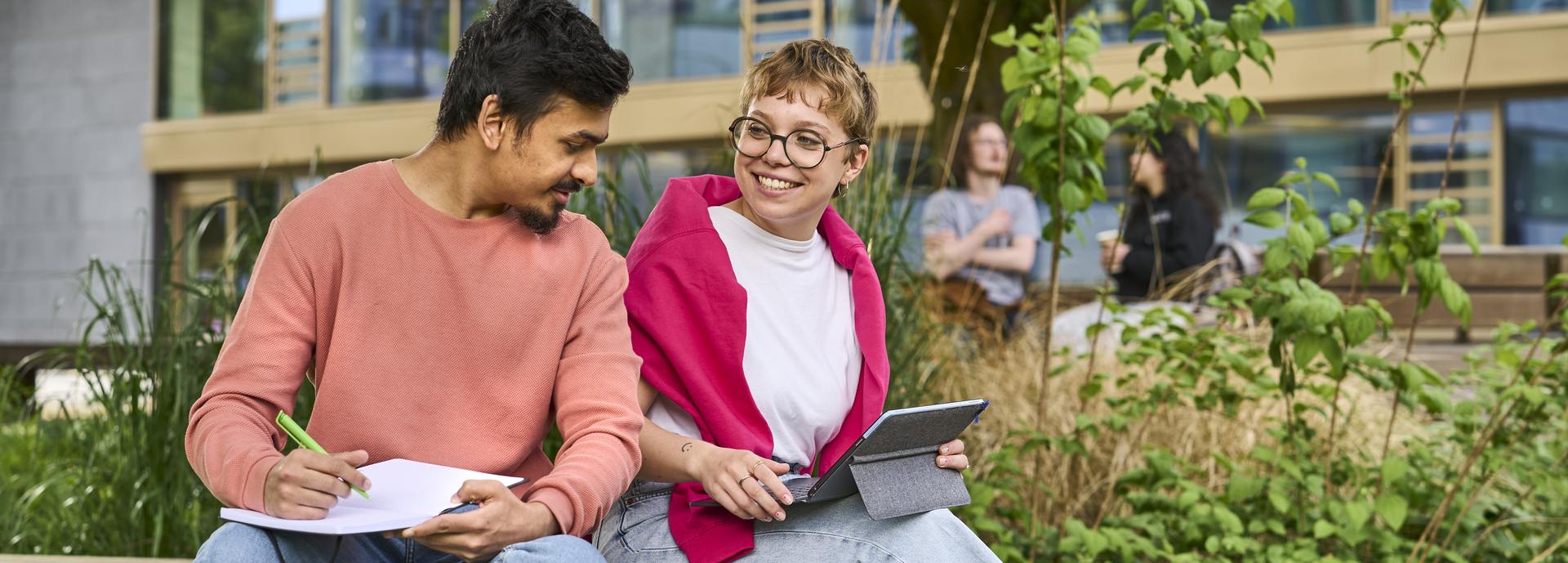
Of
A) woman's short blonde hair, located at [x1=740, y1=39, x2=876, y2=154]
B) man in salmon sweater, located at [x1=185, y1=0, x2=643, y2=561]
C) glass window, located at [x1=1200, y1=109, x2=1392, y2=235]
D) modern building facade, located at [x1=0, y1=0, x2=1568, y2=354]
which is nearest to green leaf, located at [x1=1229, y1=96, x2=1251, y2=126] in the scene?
woman's short blonde hair, located at [x1=740, y1=39, x2=876, y2=154]

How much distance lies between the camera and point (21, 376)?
4.18 m

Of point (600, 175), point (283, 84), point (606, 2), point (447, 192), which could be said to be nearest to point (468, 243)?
point (447, 192)

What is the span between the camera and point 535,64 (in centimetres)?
132

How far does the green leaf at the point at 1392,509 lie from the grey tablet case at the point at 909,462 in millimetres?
1178

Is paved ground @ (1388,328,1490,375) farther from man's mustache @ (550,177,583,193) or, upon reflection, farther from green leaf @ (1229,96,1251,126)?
man's mustache @ (550,177,583,193)

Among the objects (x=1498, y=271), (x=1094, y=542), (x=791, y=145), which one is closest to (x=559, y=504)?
(x=791, y=145)

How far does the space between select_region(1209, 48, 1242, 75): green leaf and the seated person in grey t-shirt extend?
1.72 m

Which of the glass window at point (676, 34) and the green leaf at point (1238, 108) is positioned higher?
the glass window at point (676, 34)

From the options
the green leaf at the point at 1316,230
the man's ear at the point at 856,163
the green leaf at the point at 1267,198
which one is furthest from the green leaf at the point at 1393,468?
the man's ear at the point at 856,163

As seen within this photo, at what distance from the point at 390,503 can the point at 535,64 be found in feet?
1.82

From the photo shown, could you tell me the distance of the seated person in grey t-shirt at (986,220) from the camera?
3.96 m

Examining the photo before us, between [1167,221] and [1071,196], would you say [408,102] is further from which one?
[1071,196]

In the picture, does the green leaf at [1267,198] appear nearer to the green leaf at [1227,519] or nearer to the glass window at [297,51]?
the green leaf at [1227,519]

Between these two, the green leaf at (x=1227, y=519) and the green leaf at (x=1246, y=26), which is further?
the green leaf at (x=1227, y=519)
